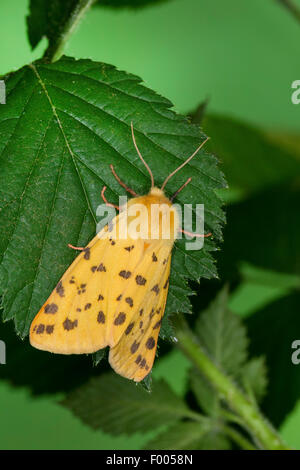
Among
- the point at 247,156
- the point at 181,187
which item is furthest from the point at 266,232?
the point at 181,187

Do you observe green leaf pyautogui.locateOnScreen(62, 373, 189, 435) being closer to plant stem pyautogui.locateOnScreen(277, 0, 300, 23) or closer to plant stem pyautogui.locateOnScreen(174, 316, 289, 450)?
plant stem pyautogui.locateOnScreen(174, 316, 289, 450)

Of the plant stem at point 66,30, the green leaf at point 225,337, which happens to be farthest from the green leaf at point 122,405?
the plant stem at point 66,30

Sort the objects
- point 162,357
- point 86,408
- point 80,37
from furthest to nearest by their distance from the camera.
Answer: point 80,37
point 162,357
point 86,408

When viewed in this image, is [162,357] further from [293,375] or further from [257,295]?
[257,295]

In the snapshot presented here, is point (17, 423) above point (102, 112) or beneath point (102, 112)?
beneath

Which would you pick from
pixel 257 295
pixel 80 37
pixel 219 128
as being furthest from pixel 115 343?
pixel 80 37

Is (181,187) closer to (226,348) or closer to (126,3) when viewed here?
(226,348)
